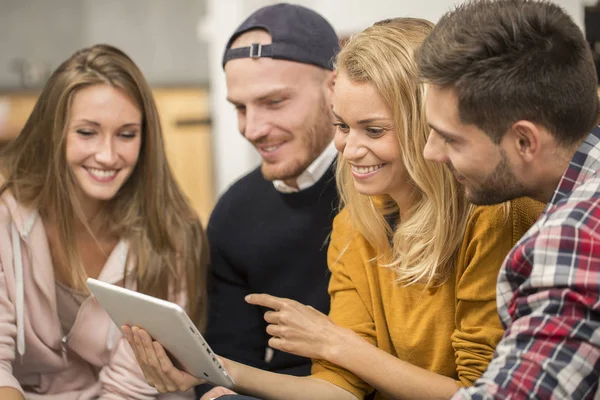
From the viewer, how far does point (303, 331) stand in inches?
62.6

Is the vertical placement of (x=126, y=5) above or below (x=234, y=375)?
above

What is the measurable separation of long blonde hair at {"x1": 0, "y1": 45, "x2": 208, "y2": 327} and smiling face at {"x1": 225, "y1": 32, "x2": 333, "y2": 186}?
0.76ft

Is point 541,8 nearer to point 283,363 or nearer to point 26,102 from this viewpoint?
point 283,363

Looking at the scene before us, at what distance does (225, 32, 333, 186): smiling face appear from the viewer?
194cm

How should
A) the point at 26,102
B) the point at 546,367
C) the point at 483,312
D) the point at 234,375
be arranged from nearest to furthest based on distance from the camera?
the point at 546,367, the point at 483,312, the point at 234,375, the point at 26,102

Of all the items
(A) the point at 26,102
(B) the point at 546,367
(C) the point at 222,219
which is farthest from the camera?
(A) the point at 26,102

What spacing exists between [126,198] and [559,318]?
1237mm

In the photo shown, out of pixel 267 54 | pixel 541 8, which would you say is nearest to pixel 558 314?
pixel 541 8

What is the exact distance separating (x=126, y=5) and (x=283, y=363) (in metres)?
3.82

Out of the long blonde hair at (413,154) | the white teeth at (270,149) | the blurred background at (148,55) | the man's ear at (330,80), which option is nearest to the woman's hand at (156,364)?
the long blonde hair at (413,154)

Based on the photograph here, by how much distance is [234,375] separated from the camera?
1.62 m

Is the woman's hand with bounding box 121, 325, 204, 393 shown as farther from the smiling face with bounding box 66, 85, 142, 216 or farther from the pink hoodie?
the smiling face with bounding box 66, 85, 142, 216

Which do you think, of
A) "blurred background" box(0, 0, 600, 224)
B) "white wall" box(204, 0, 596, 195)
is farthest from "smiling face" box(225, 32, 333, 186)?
"blurred background" box(0, 0, 600, 224)

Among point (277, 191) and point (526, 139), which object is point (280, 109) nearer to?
point (277, 191)
